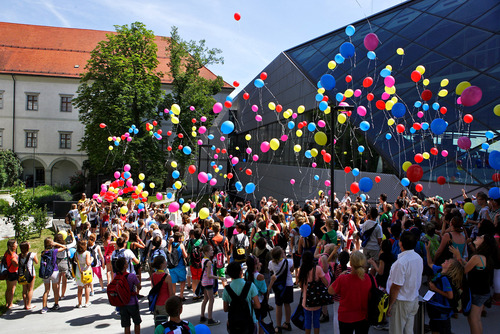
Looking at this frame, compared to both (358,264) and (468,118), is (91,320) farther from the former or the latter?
(468,118)

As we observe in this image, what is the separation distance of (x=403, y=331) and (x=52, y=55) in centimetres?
4519

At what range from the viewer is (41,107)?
3903cm

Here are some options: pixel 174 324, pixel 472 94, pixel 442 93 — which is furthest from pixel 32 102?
pixel 174 324

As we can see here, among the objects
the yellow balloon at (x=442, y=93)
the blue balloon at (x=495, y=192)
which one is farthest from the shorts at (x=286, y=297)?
the yellow balloon at (x=442, y=93)

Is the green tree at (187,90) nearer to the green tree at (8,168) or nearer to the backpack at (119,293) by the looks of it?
the green tree at (8,168)

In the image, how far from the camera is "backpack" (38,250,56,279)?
21.8 ft

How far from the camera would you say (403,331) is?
4211 millimetres

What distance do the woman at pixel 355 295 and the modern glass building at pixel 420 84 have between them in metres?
8.29

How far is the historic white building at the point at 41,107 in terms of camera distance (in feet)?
127

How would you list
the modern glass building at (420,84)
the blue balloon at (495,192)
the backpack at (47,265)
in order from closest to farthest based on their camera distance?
the backpack at (47,265), the blue balloon at (495,192), the modern glass building at (420,84)

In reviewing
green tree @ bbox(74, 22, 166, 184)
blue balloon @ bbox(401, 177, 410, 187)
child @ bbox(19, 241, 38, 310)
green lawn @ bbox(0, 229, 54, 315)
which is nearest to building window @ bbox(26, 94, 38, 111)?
green tree @ bbox(74, 22, 166, 184)

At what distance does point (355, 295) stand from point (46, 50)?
45.9m

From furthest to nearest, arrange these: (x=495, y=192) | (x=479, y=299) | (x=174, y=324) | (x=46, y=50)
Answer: (x=46, y=50)
(x=495, y=192)
(x=479, y=299)
(x=174, y=324)

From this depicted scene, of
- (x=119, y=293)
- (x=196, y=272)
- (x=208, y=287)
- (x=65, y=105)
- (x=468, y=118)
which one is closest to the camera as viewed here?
(x=119, y=293)
